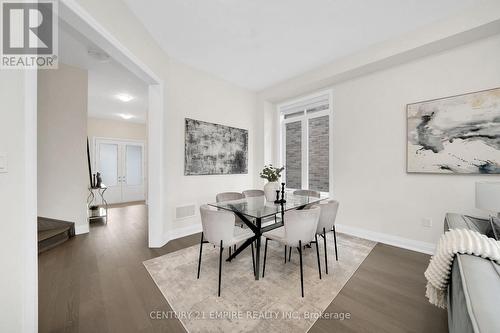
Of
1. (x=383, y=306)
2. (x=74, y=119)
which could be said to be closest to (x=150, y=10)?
(x=74, y=119)

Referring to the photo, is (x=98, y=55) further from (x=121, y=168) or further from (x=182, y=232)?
(x=121, y=168)

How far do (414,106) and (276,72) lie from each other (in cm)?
230

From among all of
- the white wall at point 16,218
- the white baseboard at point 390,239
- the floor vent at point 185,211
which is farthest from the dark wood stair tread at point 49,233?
the white baseboard at point 390,239

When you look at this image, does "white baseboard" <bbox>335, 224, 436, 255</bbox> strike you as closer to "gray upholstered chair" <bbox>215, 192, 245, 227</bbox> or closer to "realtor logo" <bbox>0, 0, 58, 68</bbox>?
"gray upholstered chair" <bbox>215, 192, 245, 227</bbox>

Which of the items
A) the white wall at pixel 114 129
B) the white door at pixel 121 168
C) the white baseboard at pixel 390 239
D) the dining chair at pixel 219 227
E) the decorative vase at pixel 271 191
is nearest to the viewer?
the dining chair at pixel 219 227

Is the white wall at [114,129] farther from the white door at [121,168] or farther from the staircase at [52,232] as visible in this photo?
the staircase at [52,232]

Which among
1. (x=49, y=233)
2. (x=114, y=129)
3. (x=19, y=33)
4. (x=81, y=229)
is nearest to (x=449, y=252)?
(x=19, y=33)

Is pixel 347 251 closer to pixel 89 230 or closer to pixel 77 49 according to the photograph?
pixel 89 230

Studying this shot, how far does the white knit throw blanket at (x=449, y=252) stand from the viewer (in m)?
1.10

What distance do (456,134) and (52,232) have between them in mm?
5840

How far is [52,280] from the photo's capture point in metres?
2.03

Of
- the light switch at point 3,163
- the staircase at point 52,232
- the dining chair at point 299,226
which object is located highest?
the light switch at point 3,163

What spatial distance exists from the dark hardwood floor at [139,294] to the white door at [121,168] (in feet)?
Result: 13.8

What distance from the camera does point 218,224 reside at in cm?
187
